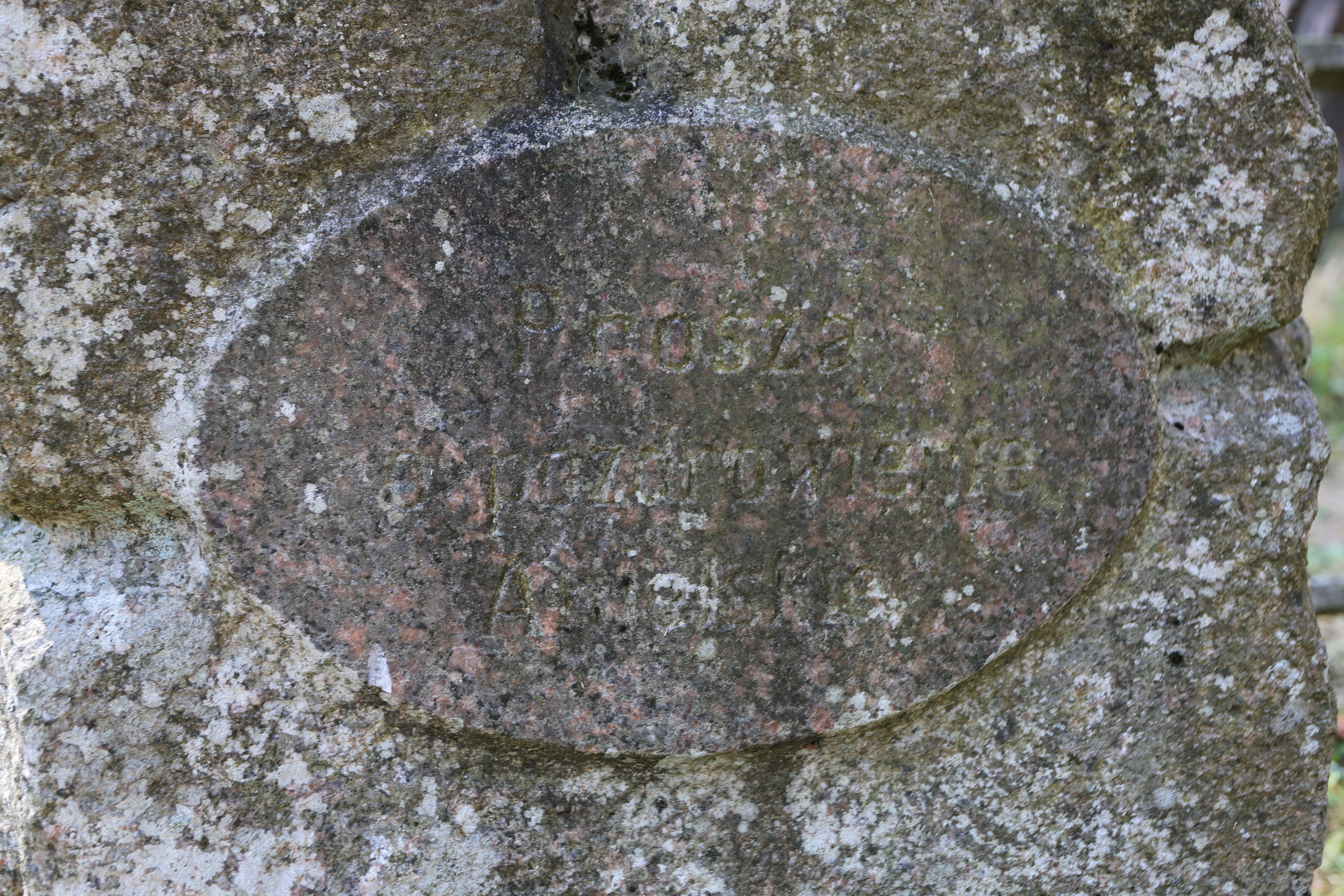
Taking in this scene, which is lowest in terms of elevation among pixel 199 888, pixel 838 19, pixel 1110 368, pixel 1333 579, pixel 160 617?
pixel 1333 579

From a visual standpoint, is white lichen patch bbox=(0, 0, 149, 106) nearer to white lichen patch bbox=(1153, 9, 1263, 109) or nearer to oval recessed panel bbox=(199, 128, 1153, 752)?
oval recessed panel bbox=(199, 128, 1153, 752)

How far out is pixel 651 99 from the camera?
128 centimetres

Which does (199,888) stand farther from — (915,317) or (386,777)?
(915,317)

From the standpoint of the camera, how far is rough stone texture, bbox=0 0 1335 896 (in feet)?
3.96

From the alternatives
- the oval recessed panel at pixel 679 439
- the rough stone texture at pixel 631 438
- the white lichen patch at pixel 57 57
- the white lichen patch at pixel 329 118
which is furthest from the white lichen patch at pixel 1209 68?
the white lichen patch at pixel 57 57

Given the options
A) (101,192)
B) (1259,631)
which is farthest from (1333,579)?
(101,192)

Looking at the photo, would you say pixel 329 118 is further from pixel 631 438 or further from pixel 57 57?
pixel 631 438

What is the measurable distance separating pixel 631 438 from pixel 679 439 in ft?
0.19

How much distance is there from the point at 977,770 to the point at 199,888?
0.97m

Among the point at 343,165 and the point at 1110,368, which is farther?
the point at 1110,368

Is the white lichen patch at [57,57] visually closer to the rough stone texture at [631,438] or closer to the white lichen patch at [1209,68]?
the rough stone texture at [631,438]

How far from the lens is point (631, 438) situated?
4.25ft

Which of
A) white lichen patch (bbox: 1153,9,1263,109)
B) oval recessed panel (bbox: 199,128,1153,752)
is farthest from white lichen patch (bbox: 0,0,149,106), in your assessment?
white lichen patch (bbox: 1153,9,1263,109)

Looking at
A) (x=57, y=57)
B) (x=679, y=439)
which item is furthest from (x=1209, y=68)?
(x=57, y=57)
